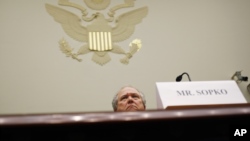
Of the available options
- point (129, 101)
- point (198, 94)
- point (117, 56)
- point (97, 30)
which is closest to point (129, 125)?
point (198, 94)

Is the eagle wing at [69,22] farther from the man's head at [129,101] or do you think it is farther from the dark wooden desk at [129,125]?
the dark wooden desk at [129,125]

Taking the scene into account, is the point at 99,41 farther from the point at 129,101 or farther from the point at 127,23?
the point at 129,101

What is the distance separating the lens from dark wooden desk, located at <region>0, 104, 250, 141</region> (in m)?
0.75

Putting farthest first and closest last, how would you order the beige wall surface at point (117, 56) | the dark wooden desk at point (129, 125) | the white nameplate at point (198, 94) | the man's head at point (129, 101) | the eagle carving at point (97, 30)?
the eagle carving at point (97, 30)
the beige wall surface at point (117, 56)
the man's head at point (129, 101)
the white nameplate at point (198, 94)
the dark wooden desk at point (129, 125)

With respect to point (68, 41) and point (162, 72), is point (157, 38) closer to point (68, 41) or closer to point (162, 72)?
point (162, 72)

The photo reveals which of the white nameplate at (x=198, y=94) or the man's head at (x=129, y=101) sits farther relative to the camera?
the man's head at (x=129, y=101)

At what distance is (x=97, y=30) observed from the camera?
3.74 meters

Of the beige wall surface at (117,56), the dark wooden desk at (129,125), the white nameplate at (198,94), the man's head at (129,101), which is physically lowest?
the dark wooden desk at (129,125)

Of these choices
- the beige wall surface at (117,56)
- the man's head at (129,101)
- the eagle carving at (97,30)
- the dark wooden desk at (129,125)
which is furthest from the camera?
the eagle carving at (97,30)

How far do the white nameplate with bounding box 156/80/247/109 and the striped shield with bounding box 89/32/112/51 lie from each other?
2.00m

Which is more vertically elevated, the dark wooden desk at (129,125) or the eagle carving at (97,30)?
the eagle carving at (97,30)

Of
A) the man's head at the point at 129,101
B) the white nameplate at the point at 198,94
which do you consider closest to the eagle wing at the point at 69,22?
the man's head at the point at 129,101

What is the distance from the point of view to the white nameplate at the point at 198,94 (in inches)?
63.8

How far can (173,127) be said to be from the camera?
79 centimetres
